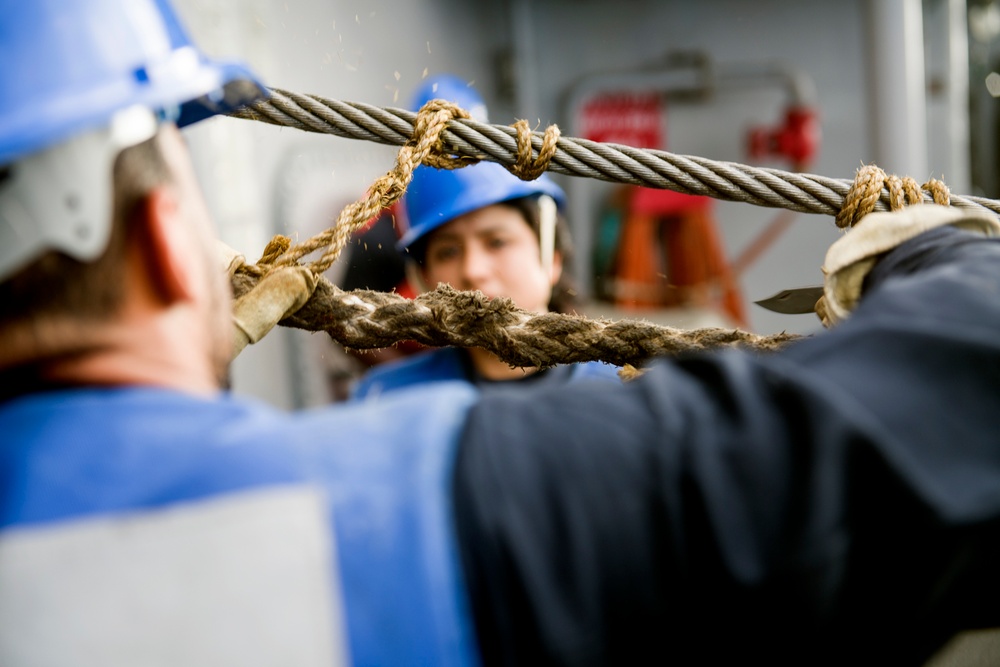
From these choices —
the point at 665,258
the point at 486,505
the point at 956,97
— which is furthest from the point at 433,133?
the point at 956,97

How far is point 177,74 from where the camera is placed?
27.3 inches

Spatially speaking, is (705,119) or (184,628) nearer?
(184,628)

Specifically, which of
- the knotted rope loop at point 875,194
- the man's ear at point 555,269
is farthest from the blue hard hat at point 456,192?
the knotted rope loop at point 875,194

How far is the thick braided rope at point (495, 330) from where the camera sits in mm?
1112

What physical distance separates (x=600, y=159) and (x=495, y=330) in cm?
26

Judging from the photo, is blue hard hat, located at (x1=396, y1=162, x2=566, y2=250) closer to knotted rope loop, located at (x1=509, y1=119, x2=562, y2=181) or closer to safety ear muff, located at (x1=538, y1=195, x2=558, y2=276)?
safety ear muff, located at (x1=538, y1=195, x2=558, y2=276)

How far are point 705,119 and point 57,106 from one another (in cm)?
449

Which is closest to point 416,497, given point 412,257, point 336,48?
point 412,257

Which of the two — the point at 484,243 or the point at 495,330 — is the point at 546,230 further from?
the point at 495,330

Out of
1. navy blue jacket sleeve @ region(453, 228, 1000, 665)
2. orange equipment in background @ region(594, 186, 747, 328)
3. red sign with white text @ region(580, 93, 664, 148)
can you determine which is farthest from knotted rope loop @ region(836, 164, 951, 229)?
red sign with white text @ region(580, 93, 664, 148)

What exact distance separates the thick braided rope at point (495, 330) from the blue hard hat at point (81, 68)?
447mm

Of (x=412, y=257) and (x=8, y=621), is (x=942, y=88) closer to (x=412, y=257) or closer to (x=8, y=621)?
(x=412, y=257)

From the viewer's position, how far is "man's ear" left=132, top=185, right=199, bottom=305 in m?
0.63

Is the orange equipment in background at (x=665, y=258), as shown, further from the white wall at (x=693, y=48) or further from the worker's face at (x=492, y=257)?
the worker's face at (x=492, y=257)
